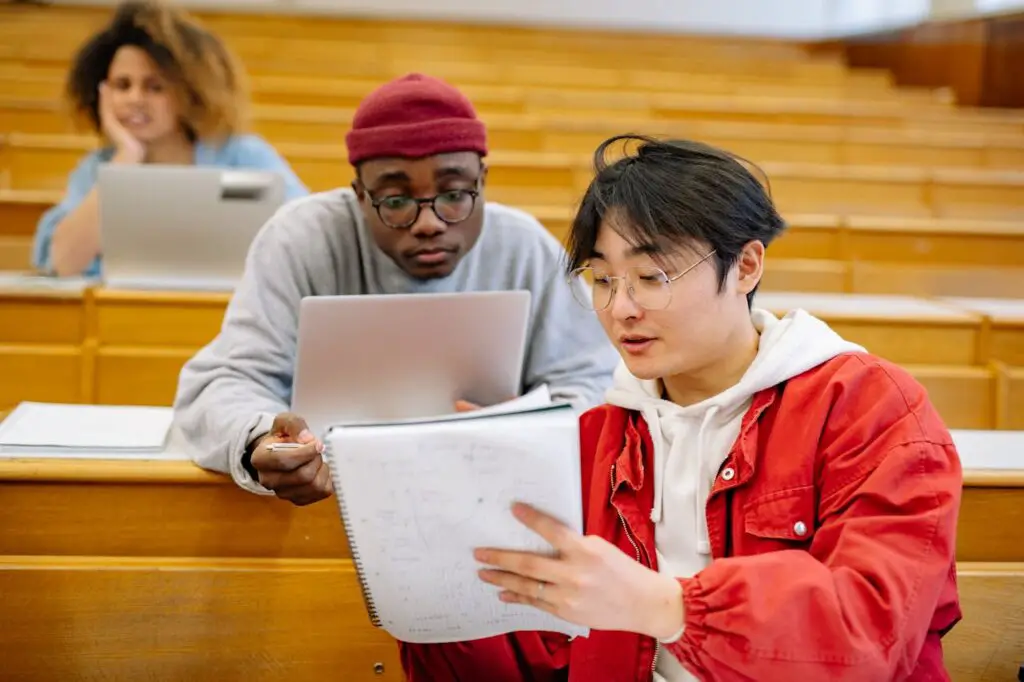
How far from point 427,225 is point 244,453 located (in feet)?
0.89

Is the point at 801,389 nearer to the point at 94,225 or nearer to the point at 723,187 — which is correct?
the point at 723,187

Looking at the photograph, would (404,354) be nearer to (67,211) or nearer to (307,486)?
(307,486)

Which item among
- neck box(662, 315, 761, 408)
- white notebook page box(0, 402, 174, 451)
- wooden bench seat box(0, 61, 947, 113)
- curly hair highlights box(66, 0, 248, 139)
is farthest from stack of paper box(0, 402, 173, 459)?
wooden bench seat box(0, 61, 947, 113)

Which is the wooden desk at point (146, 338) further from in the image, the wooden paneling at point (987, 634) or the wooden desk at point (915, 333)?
the wooden paneling at point (987, 634)

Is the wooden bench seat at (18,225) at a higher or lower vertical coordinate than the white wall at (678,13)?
lower

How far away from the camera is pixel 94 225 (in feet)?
5.73

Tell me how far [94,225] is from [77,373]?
1.05ft

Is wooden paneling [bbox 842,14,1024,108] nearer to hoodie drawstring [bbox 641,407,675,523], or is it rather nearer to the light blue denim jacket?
the light blue denim jacket

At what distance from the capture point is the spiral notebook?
579 mm

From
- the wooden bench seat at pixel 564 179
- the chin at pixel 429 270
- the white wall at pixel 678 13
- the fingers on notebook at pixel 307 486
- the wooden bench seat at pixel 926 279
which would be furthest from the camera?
the white wall at pixel 678 13

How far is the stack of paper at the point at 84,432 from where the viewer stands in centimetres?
95

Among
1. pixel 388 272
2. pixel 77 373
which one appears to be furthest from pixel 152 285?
pixel 388 272

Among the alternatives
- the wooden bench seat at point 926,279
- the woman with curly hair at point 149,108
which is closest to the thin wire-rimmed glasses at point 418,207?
the woman with curly hair at point 149,108

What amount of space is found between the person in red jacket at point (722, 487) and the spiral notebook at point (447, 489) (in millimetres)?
14
